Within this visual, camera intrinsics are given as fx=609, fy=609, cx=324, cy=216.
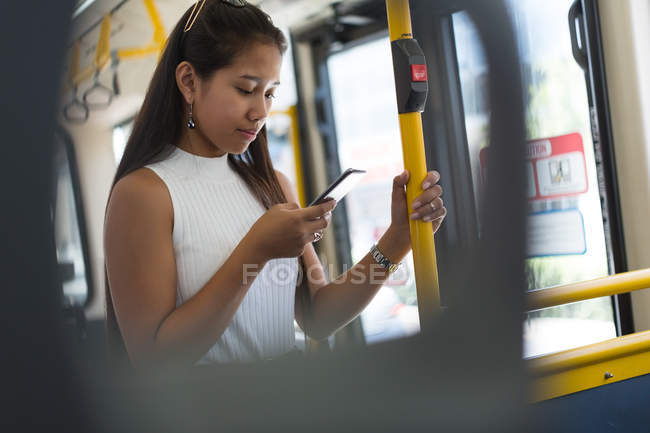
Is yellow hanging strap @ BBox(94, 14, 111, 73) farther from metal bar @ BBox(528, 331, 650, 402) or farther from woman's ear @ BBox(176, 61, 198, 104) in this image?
metal bar @ BBox(528, 331, 650, 402)

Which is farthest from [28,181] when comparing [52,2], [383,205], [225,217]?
[383,205]

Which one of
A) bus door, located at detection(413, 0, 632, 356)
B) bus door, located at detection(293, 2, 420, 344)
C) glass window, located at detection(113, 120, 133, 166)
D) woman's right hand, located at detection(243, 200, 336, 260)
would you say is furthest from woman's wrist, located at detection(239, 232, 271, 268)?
bus door, located at detection(293, 2, 420, 344)

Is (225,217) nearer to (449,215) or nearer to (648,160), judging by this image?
(449,215)

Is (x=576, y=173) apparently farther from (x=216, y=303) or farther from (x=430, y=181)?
(x=216, y=303)

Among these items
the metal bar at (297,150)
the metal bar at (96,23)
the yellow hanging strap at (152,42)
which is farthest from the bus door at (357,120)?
the metal bar at (96,23)

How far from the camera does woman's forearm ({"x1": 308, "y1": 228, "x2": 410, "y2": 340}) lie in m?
1.17

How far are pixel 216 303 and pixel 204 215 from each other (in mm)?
153

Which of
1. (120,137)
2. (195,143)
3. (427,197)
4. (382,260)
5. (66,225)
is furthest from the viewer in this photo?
(382,260)

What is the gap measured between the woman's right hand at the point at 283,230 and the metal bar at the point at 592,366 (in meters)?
0.43

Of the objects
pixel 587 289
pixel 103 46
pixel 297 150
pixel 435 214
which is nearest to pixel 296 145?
pixel 297 150

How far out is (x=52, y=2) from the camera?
56cm

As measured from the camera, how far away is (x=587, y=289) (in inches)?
50.9

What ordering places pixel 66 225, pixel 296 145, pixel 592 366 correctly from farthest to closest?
pixel 296 145 < pixel 592 366 < pixel 66 225

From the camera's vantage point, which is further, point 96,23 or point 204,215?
point 204,215
